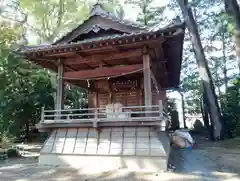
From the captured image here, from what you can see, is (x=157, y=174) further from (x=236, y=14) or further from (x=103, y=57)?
(x=236, y=14)

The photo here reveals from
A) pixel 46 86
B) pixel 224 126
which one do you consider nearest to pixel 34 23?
pixel 46 86

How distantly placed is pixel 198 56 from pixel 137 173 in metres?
10.4

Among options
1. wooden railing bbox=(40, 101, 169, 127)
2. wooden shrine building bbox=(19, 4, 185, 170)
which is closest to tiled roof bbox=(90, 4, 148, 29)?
wooden shrine building bbox=(19, 4, 185, 170)

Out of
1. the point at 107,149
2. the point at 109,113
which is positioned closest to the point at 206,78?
the point at 109,113

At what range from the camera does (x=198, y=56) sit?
46.0ft

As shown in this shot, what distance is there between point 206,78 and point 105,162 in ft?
32.0

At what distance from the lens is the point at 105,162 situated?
6629mm

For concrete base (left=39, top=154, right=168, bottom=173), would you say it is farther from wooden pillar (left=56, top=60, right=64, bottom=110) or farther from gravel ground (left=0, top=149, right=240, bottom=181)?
wooden pillar (left=56, top=60, right=64, bottom=110)

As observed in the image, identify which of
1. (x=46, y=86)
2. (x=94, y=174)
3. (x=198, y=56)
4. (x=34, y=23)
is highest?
(x=34, y=23)

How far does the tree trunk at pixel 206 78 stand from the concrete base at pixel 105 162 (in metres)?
8.26

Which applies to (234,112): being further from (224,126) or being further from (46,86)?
(46,86)

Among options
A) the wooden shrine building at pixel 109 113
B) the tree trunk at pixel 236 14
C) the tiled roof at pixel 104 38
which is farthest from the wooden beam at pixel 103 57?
the tree trunk at pixel 236 14

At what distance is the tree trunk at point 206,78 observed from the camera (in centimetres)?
1298

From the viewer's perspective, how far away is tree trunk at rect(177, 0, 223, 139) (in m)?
13.0
